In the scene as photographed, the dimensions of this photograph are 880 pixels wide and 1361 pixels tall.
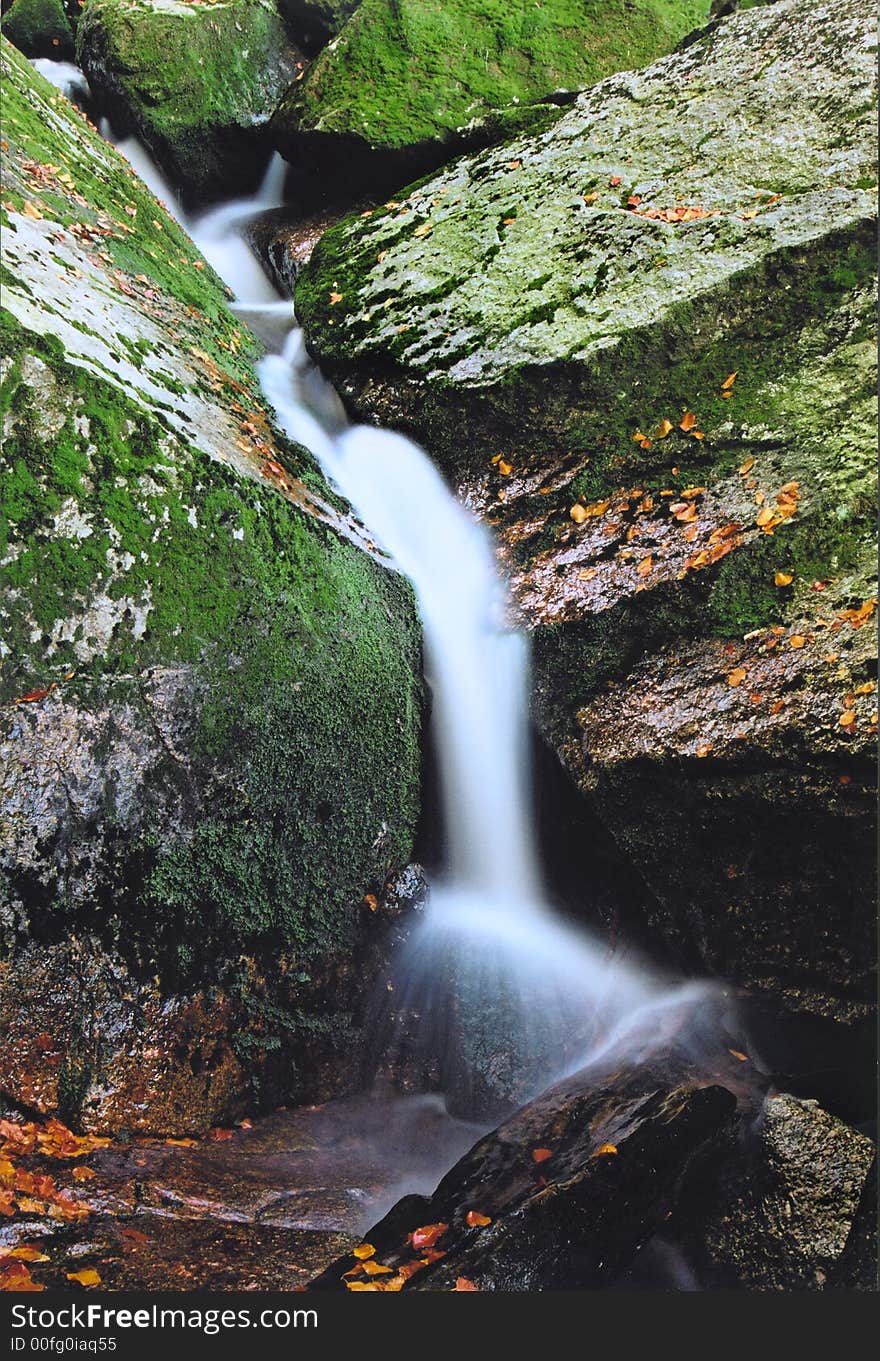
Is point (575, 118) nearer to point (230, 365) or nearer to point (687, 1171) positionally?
point (230, 365)

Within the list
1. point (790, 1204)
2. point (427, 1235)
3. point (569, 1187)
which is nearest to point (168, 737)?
point (427, 1235)

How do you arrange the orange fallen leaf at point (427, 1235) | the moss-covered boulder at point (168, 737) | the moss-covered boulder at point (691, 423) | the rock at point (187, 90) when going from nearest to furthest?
the orange fallen leaf at point (427, 1235)
the moss-covered boulder at point (168, 737)
the moss-covered boulder at point (691, 423)
the rock at point (187, 90)

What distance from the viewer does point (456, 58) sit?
773cm

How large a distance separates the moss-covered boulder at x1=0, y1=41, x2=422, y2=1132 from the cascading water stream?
1.00ft

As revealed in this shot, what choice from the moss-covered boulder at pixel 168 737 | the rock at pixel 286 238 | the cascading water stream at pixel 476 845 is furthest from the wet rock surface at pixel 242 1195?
the rock at pixel 286 238

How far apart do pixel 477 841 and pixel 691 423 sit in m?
2.46

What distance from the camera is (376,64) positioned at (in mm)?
7516

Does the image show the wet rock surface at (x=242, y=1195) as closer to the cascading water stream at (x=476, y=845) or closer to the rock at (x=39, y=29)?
the cascading water stream at (x=476, y=845)

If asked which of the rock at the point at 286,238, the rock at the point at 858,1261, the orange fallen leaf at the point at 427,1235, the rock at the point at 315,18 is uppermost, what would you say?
the rock at the point at 315,18

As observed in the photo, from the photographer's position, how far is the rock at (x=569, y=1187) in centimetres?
264

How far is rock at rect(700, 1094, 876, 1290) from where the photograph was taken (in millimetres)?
2836

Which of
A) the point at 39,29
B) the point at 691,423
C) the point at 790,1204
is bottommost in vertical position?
the point at 790,1204

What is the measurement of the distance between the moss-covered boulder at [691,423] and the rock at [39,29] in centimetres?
643

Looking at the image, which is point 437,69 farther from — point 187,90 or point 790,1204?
point 790,1204
